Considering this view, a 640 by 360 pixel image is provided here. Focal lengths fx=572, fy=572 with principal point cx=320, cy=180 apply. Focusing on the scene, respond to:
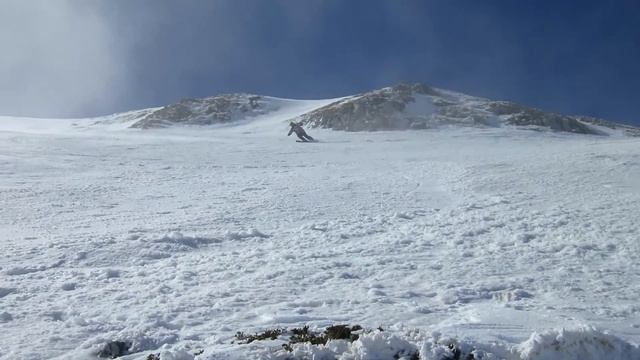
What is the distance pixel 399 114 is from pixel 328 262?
46.5m

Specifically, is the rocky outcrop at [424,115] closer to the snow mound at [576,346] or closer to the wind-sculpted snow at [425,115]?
the wind-sculpted snow at [425,115]

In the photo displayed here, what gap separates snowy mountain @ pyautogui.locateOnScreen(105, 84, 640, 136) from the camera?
52.0 m

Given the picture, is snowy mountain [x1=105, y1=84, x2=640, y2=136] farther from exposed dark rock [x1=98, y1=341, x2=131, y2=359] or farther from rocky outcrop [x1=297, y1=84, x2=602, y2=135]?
exposed dark rock [x1=98, y1=341, x2=131, y2=359]

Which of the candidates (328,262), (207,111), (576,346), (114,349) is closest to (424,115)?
(207,111)

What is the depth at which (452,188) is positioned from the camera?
17375mm

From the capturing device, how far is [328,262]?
389 inches

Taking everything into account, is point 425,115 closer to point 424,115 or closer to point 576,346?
point 424,115

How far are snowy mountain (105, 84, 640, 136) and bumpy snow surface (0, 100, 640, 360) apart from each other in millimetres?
31679

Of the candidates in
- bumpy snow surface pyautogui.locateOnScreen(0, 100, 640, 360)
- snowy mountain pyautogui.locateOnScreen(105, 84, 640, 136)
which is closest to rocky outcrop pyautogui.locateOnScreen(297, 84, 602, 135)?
snowy mountain pyautogui.locateOnScreen(105, 84, 640, 136)

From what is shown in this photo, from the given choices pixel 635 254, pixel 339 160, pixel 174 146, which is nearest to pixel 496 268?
pixel 635 254

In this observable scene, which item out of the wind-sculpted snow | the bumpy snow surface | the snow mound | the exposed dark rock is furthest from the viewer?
the wind-sculpted snow

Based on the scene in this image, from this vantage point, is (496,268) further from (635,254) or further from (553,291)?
(635,254)

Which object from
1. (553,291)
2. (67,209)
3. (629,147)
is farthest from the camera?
(629,147)

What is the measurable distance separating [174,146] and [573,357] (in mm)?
29795
